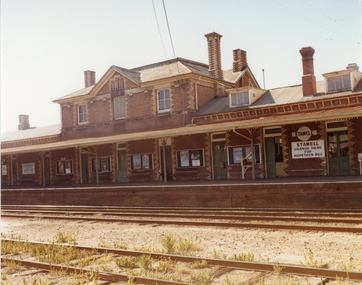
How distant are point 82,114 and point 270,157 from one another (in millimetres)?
15056

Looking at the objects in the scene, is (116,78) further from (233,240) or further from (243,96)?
(233,240)

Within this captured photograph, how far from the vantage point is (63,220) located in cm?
1462

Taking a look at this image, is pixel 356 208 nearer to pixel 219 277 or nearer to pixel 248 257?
pixel 248 257

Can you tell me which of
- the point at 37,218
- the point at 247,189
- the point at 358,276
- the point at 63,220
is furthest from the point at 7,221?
the point at 358,276

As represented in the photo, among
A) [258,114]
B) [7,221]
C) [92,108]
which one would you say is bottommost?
[7,221]

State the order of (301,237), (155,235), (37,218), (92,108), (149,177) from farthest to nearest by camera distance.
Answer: (92,108)
(149,177)
(37,218)
(155,235)
(301,237)

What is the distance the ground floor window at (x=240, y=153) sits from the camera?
67.5ft

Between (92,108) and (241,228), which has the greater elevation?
(92,108)

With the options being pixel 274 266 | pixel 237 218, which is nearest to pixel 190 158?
pixel 237 218

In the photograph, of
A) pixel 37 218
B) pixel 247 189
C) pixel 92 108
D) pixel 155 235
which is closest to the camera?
pixel 155 235

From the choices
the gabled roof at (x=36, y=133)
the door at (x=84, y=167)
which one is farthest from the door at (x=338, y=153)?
the gabled roof at (x=36, y=133)

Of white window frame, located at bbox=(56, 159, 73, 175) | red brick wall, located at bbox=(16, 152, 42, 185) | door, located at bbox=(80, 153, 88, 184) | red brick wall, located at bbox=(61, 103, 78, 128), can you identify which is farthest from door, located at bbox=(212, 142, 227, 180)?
red brick wall, located at bbox=(16, 152, 42, 185)

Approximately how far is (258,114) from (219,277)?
15.8 m

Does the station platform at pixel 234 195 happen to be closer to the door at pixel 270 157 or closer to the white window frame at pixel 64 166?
the door at pixel 270 157
